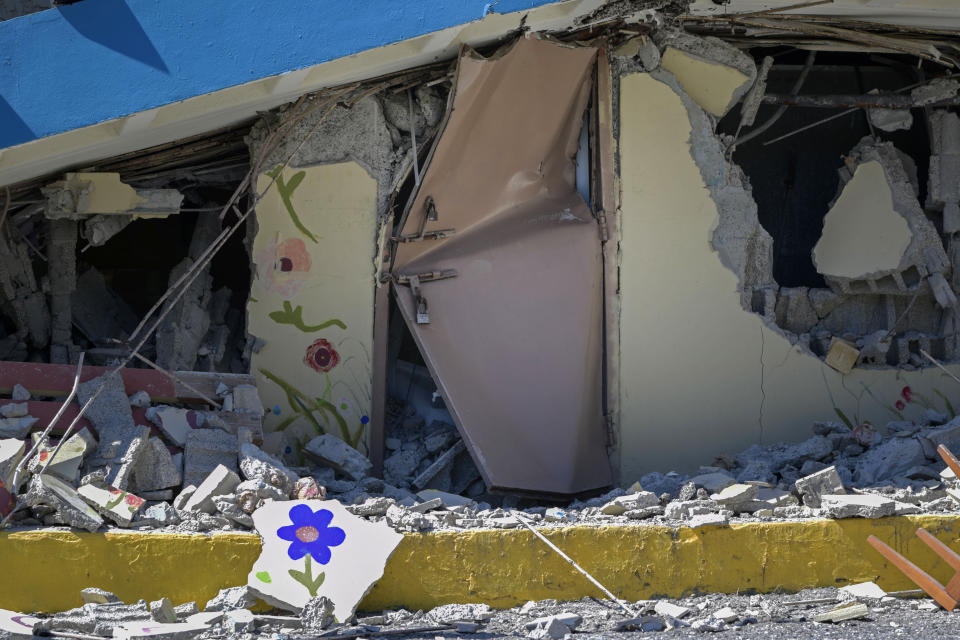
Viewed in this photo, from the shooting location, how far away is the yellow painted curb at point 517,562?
525cm

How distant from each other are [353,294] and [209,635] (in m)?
2.65

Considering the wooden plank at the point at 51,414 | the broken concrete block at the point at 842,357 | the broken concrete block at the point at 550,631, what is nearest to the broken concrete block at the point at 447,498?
the broken concrete block at the point at 550,631

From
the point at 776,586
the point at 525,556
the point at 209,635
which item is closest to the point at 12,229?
the point at 209,635

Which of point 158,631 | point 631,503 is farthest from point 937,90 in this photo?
point 158,631

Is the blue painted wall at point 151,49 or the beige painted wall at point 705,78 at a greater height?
the beige painted wall at point 705,78

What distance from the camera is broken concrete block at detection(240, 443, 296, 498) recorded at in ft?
18.9

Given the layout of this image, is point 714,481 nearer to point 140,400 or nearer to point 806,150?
point 140,400

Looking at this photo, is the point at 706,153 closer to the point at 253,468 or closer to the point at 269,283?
the point at 269,283

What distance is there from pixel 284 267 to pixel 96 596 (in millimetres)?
2477

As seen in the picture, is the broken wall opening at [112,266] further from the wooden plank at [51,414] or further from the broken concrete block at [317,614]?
the broken concrete block at [317,614]

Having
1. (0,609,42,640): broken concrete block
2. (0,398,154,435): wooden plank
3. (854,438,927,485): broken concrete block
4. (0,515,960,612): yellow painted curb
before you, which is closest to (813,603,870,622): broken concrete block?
(0,515,960,612): yellow painted curb

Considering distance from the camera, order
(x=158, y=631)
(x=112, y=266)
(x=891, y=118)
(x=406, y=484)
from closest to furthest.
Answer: (x=158, y=631) < (x=406, y=484) < (x=891, y=118) < (x=112, y=266)

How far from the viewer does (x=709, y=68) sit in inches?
293

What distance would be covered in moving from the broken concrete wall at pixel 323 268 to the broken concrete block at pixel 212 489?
1315 millimetres
